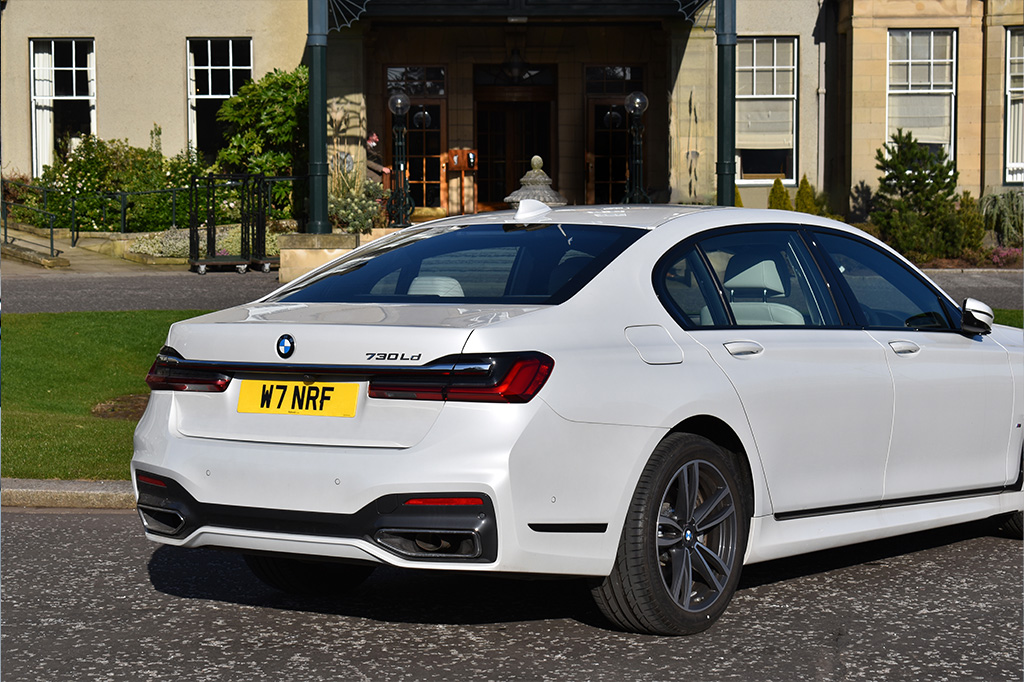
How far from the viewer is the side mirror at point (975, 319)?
6.38 metres

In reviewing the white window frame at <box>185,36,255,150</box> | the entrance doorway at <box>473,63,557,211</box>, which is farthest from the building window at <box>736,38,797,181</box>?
the white window frame at <box>185,36,255,150</box>

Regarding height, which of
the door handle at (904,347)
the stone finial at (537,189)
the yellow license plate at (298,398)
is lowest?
the yellow license plate at (298,398)

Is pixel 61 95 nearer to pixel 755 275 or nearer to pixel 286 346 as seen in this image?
pixel 755 275

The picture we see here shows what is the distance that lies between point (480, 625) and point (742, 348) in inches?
55.9

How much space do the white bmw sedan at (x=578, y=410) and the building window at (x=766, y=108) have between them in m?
22.6

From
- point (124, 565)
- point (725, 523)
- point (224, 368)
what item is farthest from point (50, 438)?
point (725, 523)

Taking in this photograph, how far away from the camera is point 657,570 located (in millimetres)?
4926

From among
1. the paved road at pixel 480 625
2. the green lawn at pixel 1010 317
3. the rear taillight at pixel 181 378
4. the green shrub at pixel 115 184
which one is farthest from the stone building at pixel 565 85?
the rear taillight at pixel 181 378

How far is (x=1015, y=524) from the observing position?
6887 mm

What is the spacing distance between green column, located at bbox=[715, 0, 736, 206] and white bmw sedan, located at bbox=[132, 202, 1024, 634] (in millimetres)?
14231

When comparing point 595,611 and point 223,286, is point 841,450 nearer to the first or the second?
point 595,611

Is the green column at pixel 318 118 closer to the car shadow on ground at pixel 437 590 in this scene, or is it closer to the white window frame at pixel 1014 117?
the white window frame at pixel 1014 117

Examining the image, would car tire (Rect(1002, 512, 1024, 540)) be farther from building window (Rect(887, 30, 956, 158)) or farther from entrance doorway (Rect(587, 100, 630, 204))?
entrance doorway (Rect(587, 100, 630, 204))

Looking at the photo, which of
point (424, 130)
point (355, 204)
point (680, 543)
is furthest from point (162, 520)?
point (424, 130)
